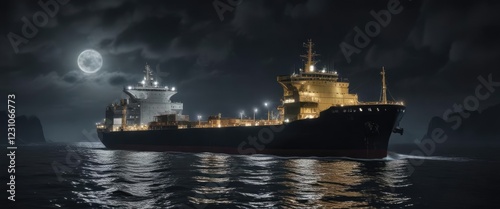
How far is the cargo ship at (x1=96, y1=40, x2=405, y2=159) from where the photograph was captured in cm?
4400

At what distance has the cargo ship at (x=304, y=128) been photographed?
44.0m

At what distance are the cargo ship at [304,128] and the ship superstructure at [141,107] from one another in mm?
5685

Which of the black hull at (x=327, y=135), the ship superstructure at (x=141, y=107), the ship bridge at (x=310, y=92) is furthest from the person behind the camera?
the ship superstructure at (x=141, y=107)

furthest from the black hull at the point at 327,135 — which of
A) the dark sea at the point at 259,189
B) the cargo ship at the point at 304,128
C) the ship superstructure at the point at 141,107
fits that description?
the ship superstructure at the point at 141,107

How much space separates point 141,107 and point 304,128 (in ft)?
158

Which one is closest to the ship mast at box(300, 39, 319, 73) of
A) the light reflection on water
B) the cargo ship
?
the cargo ship

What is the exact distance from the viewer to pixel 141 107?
3342 inches

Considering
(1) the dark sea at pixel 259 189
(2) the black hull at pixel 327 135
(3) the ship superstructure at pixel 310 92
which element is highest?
(3) the ship superstructure at pixel 310 92

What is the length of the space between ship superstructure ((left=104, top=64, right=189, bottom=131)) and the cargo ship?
5.69m

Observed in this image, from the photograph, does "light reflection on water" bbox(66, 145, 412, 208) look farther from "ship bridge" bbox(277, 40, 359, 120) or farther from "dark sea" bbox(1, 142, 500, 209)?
"ship bridge" bbox(277, 40, 359, 120)

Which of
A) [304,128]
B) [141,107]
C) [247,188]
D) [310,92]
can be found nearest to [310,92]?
[310,92]

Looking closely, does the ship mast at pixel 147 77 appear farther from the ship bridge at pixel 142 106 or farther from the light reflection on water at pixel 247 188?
the light reflection on water at pixel 247 188

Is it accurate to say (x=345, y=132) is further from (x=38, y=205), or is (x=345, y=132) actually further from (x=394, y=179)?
(x=38, y=205)

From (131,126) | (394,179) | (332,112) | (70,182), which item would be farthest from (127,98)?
(394,179)
